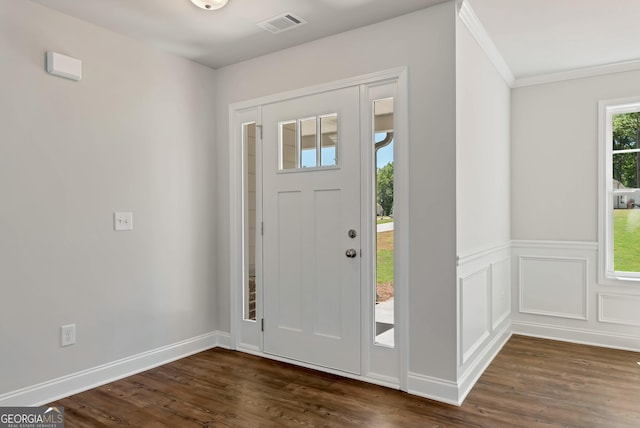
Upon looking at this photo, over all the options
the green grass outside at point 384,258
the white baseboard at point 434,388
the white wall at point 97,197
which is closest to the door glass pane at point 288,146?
the white wall at point 97,197

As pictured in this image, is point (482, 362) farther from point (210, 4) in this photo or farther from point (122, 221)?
point (210, 4)

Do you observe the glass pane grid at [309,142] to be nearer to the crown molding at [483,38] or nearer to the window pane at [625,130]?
the crown molding at [483,38]

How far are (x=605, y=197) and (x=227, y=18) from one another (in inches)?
146

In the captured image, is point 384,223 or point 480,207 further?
point 480,207

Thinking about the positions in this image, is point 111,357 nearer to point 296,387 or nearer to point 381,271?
point 296,387

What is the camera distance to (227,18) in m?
2.86

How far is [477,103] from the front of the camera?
318cm

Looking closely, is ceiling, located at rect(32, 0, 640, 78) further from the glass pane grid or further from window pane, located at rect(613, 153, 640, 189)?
window pane, located at rect(613, 153, 640, 189)

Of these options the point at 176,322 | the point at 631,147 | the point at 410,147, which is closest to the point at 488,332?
the point at 410,147

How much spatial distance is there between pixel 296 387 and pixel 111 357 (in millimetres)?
1390

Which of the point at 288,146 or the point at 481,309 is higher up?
the point at 288,146

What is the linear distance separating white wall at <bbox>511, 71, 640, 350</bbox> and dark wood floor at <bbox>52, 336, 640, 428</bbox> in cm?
61

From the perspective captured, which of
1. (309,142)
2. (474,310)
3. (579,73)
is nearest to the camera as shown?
(474,310)

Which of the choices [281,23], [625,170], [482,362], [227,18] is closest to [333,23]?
[281,23]
